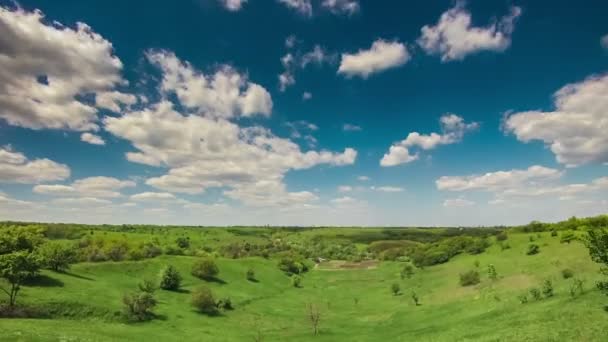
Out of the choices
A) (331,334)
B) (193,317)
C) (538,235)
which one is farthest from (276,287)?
(538,235)

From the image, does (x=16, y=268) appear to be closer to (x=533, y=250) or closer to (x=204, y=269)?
(x=204, y=269)

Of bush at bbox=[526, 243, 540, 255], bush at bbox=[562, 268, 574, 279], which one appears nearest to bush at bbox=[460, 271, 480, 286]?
bush at bbox=[562, 268, 574, 279]

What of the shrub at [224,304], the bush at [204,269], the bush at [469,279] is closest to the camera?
the shrub at [224,304]

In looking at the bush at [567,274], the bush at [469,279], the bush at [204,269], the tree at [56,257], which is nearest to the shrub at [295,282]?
Result: the bush at [204,269]

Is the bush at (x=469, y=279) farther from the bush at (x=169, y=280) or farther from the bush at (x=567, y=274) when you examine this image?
the bush at (x=169, y=280)

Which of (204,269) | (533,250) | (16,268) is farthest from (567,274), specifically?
(16,268)
